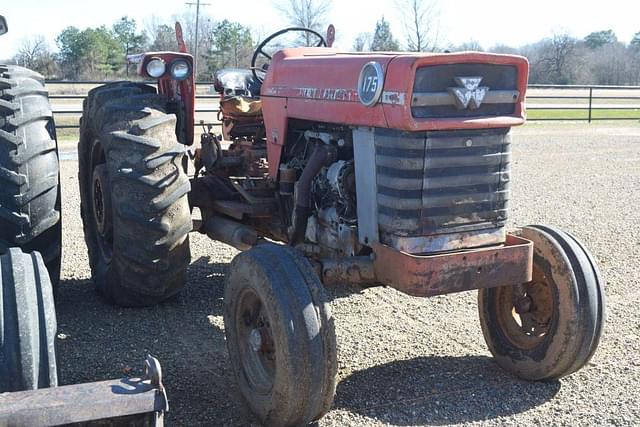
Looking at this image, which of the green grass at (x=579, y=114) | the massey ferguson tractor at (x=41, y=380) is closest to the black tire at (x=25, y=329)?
the massey ferguson tractor at (x=41, y=380)

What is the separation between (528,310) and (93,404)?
2658mm

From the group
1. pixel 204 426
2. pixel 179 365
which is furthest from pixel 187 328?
pixel 204 426

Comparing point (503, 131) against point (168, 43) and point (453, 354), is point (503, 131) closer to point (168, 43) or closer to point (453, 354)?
point (453, 354)

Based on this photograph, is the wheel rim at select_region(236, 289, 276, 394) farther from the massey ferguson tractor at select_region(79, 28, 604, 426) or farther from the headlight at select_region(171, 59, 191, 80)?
the headlight at select_region(171, 59, 191, 80)

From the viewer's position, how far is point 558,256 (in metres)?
4.31

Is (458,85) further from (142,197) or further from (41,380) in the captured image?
(41,380)

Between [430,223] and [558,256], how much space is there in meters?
0.86

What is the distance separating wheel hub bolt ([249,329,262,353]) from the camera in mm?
3922

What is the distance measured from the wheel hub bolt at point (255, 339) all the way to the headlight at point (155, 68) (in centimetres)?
247

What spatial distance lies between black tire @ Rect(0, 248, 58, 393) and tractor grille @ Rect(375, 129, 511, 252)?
1627 millimetres

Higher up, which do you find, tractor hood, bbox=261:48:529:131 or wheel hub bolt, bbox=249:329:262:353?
tractor hood, bbox=261:48:529:131

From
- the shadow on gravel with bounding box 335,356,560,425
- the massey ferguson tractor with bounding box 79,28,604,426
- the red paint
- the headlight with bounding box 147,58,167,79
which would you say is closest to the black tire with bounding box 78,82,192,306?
the massey ferguson tractor with bounding box 79,28,604,426

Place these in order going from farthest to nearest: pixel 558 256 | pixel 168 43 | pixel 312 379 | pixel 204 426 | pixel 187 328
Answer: pixel 168 43 → pixel 187 328 → pixel 558 256 → pixel 204 426 → pixel 312 379

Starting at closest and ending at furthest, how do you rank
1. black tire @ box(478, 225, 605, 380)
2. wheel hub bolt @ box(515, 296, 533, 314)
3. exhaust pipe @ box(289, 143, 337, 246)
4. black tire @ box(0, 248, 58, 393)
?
black tire @ box(0, 248, 58, 393) < black tire @ box(478, 225, 605, 380) < exhaust pipe @ box(289, 143, 337, 246) < wheel hub bolt @ box(515, 296, 533, 314)
